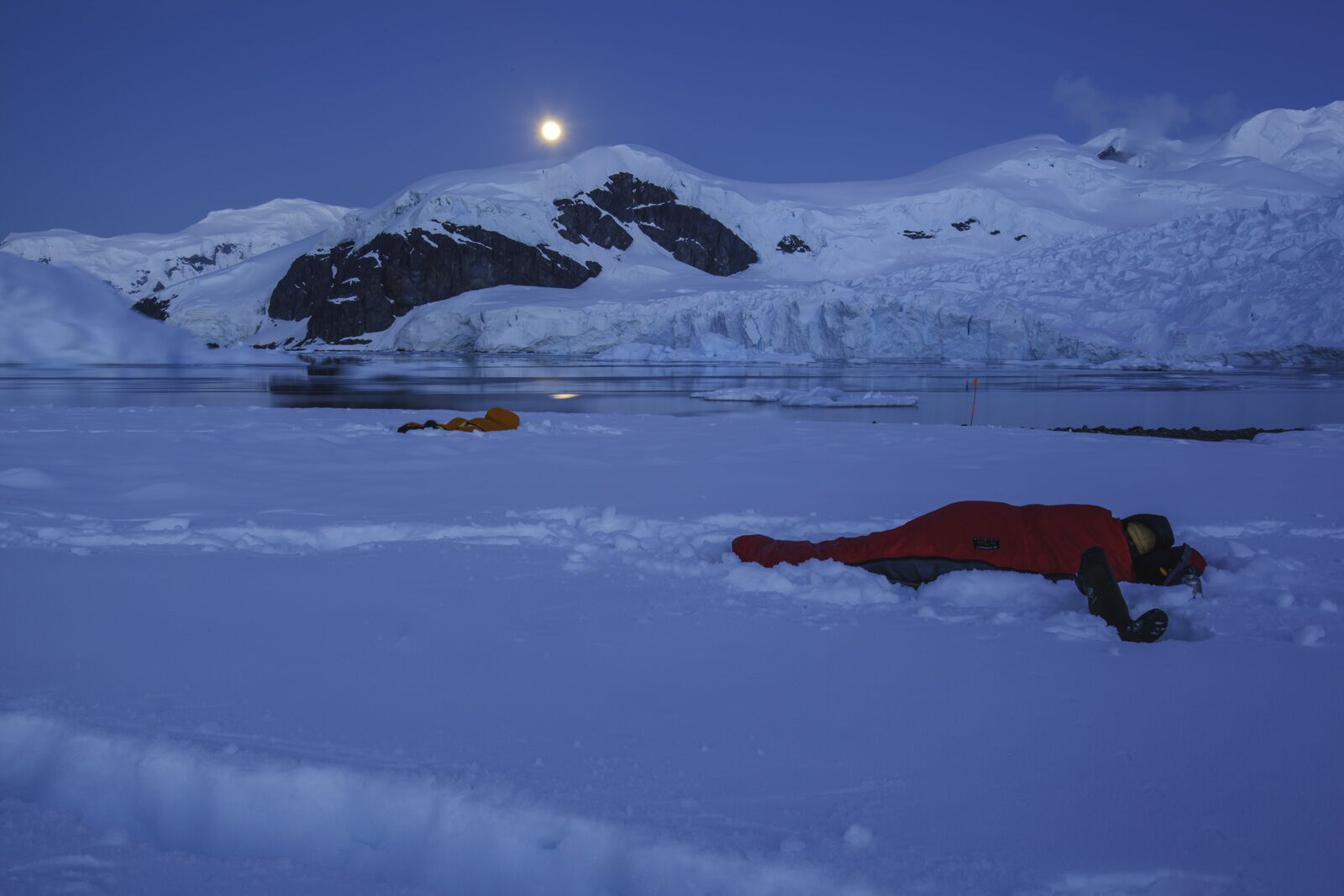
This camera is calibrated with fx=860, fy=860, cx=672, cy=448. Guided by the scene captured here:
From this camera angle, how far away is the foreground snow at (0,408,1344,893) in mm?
1651

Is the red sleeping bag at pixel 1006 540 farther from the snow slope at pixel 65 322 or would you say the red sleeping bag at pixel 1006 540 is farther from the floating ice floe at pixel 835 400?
the snow slope at pixel 65 322

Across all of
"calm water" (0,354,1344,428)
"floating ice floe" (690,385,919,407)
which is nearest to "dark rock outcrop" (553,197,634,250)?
"calm water" (0,354,1344,428)

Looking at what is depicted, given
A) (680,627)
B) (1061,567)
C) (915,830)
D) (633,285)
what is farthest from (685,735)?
(633,285)

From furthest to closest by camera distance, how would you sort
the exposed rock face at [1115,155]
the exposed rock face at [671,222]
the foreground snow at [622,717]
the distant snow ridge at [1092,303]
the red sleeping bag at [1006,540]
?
1. the exposed rock face at [1115,155]
2. the exposed rock face at [671,222]
3. the distant snow ridge at [1092,303]
4. the red sleeping bag at [1006,540]
5. the foreground snow at [622,717]

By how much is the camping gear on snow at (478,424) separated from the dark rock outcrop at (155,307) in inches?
3888

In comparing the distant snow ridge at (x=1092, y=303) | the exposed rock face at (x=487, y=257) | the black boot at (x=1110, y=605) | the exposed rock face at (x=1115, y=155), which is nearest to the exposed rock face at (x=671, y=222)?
the exposed rock face at (x=487, y=257)

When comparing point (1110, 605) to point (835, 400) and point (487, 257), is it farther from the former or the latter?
point (487, 257)

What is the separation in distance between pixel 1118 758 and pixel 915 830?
61 centimetres

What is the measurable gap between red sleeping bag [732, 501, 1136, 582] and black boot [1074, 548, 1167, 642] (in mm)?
279

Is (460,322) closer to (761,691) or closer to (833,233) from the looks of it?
(833,233)

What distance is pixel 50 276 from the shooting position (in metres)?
29.7

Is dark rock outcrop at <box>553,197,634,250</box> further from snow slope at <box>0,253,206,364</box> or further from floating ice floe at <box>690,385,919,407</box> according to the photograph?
floating ice floe at <box>690,385,919,407</box>

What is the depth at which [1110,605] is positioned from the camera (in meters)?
2.79

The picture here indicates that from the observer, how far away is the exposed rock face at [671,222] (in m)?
82.1
